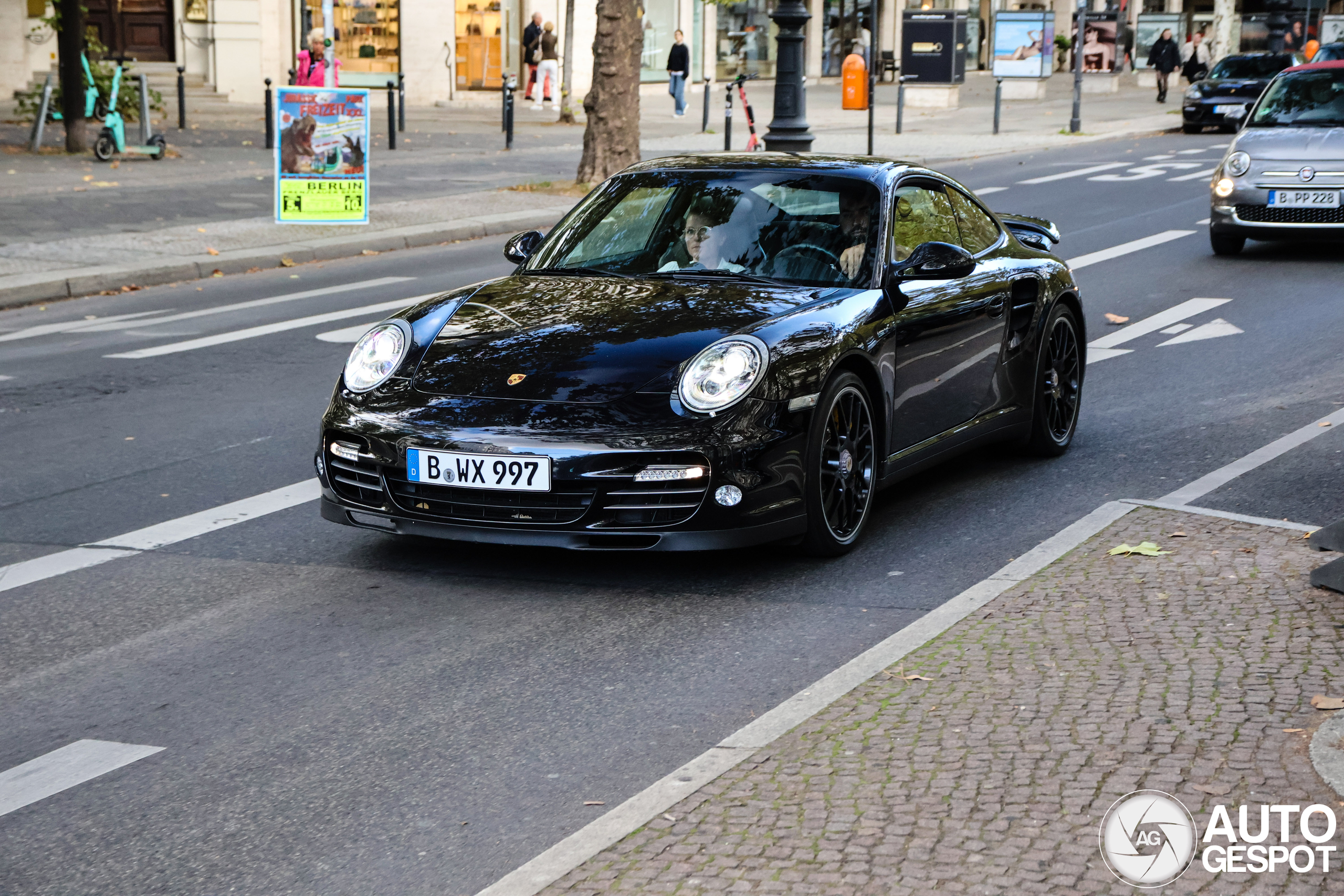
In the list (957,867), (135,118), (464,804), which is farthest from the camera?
(135,118)

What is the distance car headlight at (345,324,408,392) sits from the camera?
6.12 m

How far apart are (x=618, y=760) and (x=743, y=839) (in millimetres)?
739

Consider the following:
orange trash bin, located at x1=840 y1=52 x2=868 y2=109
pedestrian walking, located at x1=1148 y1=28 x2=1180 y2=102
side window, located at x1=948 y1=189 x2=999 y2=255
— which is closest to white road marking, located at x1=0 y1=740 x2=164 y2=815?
side window, located at x1=948 y1=189 x2=999 y2=255

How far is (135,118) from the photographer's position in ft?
82.1

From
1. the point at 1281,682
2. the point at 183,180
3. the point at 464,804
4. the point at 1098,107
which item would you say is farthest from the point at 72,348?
the point at 1098,107

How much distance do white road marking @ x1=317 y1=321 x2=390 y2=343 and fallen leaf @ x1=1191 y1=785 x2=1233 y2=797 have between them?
830 cm

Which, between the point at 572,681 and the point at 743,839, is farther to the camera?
the point at 572,681

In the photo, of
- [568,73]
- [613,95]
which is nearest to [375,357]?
[613,95]

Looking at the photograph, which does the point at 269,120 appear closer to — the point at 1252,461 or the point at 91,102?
the point at 91,102

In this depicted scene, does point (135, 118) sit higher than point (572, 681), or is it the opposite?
point (135, 118)

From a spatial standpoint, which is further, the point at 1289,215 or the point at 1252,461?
the point at 1289,215

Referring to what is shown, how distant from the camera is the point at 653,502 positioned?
5.72m

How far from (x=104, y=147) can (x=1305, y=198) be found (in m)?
15.4

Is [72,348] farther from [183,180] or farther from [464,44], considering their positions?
[464,44]
